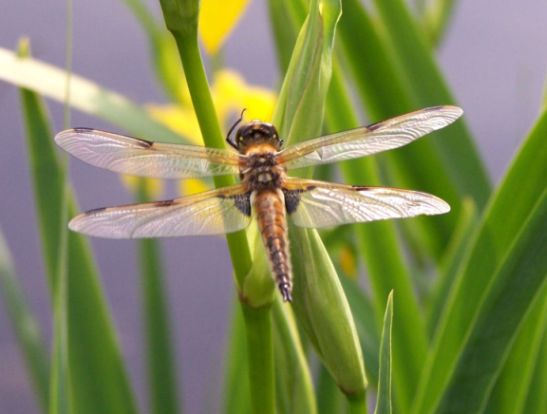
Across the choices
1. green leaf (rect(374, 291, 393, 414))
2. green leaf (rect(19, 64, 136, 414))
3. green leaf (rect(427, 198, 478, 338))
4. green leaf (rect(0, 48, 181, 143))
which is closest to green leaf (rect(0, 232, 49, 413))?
green leaf (rect(19, 64, 136, 414))

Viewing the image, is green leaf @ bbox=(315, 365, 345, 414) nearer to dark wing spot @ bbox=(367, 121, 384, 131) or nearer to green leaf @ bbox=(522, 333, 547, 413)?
green leaf @ bbox=(522, 333, 547, 413)

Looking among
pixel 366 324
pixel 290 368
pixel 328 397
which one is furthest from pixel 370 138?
pixel 328 397

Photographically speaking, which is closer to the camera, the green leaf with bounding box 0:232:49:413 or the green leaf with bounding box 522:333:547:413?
the green leaf with bounding box 522:333:547:413

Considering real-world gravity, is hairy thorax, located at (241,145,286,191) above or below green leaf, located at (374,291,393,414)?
above

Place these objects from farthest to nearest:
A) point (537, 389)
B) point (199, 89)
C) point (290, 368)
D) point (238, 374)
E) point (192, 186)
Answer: point (192, 186) → point (238, 374) → point (537, 389) → point (290, 368) → point (199, 89)

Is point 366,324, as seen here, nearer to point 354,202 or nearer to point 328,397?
point 328,397

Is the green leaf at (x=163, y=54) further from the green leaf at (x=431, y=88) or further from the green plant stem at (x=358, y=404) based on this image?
the green plant stem at (x=358, y=404)
